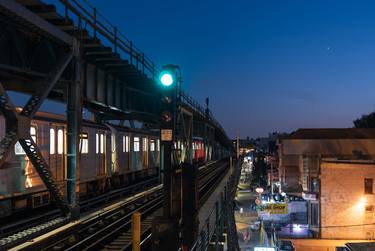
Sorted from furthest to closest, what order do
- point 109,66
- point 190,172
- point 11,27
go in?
point 109,66 < point 11,27 < point 190,172

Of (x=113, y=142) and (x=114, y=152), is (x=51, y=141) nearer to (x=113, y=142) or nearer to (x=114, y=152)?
(x=113, y=142)

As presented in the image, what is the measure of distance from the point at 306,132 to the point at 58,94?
44.9m

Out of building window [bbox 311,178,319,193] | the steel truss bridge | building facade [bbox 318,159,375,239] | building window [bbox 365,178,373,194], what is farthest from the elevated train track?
building window [bbox 311,178,319,193]

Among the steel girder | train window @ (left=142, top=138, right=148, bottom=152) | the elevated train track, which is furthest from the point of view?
train window @ (left=142, top=138, right=148, bottom=152)

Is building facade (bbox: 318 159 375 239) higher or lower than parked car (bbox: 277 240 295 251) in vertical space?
higher

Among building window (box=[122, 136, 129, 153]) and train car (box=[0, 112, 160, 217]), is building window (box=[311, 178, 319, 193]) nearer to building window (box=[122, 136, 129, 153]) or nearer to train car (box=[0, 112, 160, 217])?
train car (box=[0, 112, 160, 217])

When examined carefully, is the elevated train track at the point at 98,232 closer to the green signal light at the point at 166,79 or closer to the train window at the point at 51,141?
the train window at the point at 51,141

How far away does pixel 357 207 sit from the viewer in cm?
2986

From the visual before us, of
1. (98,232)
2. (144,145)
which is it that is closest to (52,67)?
(98,232)

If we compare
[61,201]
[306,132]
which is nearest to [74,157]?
[61,201]

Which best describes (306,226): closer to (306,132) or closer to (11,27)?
(306,132)

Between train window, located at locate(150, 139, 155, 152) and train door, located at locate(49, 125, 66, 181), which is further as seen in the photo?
train window, located at locate(150, 139, 155, 152)

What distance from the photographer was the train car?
12.8 m

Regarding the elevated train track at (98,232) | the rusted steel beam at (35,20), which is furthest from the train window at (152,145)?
the rusted steel beam at (35,20)
